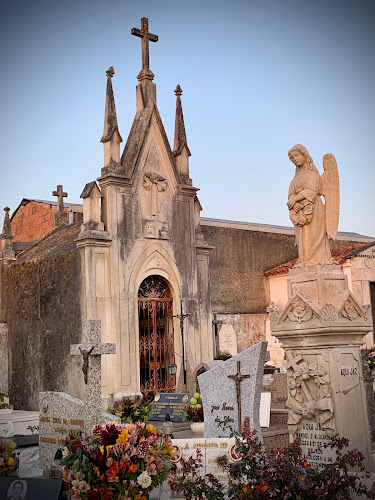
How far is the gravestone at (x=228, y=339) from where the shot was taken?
20422mm

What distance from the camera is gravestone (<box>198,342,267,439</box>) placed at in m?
8.80

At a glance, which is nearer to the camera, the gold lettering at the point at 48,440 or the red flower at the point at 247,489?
the red flower at the point at 247,489

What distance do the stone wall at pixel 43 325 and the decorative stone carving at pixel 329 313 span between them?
8.13 m

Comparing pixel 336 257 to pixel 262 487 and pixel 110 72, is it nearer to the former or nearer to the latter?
pixel 110 72

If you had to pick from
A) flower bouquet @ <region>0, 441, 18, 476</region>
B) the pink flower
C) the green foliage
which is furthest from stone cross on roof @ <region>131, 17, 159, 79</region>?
the green foliage

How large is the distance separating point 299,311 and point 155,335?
8.16 m

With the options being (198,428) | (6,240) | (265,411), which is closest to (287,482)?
(198,428)

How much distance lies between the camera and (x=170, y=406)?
13000mm

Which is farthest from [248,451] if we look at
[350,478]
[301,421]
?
[301,421]

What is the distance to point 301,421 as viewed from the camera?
7.57 meters

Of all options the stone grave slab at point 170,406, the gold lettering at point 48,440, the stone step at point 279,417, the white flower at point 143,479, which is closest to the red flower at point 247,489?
the white flower at point 143,479

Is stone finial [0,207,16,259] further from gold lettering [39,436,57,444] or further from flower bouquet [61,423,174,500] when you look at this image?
flower bouquet [61,423,174,500]

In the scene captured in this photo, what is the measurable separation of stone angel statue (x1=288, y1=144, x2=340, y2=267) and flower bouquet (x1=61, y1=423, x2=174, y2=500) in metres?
3.24

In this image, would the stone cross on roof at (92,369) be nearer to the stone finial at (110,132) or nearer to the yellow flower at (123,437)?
the yellow flower at (123,437)
